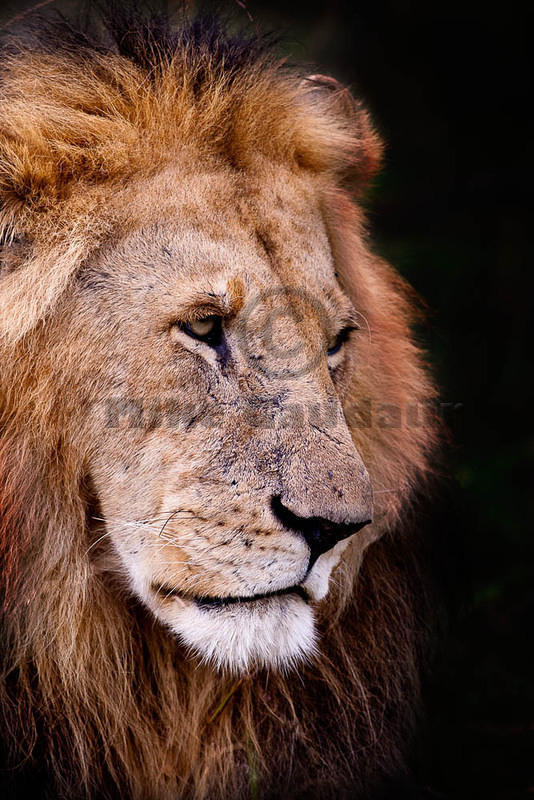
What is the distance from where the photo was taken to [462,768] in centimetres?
322

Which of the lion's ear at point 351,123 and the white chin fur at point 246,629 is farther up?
the lion's ear at point 351,123

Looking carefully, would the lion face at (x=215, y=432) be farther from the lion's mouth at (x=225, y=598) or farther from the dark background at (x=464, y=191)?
the dark background at (x=464, y=191)

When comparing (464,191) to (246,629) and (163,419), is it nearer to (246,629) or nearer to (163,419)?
(163,419)

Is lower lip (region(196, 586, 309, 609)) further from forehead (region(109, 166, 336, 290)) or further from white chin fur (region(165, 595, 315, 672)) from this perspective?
forehead (region(109, 166, 336, 290))

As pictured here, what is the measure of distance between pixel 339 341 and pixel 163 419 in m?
0.66

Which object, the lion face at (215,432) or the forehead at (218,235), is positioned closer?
the lion face at (215,432)

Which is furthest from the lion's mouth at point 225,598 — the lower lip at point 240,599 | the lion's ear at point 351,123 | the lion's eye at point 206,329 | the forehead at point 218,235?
the lion's ear at point 351,123

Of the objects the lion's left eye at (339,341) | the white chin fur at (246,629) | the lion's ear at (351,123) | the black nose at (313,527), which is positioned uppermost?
the lion's ear at (351,123)

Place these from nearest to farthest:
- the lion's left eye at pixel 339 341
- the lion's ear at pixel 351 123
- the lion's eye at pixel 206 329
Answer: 1. the lion's eye at pixel 206 329
2. the lion's left eye at pixel 339 341
3. the lion's ear at pixel 351 123

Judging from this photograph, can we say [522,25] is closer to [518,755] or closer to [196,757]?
[518,755]

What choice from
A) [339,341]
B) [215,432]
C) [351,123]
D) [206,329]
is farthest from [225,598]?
[351,123]

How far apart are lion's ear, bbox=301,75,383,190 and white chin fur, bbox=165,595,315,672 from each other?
145 centimetres

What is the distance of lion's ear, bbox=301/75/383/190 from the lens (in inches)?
108

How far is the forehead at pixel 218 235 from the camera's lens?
2180 mm
